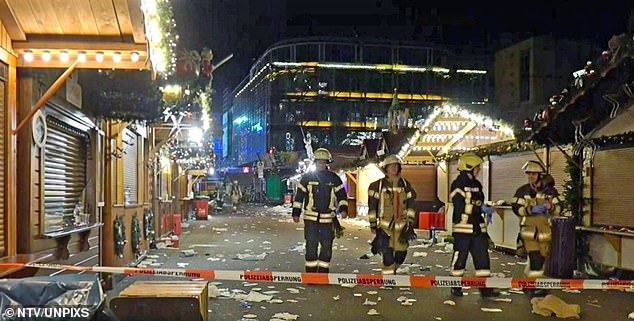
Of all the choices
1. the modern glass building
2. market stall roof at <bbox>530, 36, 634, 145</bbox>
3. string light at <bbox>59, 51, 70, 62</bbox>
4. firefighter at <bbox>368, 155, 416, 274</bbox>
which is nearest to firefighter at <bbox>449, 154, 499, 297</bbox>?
firefighter at <bbox>368, 155, 416, 274</bbox>

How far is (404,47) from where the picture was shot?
79438mm

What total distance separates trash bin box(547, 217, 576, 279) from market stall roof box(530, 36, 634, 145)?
2.06 metres

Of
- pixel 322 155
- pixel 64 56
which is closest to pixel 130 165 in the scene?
pixel 322 155

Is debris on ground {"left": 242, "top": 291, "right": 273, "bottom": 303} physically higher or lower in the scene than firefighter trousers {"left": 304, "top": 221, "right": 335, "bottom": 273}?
lower

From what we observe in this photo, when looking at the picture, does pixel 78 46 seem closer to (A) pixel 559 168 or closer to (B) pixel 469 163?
(B) pixel 469 163

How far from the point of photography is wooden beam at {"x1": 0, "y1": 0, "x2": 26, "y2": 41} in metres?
6.08

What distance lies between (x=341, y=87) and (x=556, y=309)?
70.4 metres

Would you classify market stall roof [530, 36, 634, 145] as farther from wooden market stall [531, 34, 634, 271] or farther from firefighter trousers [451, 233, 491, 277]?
firefighter trousers [451, 233, 491, 277]

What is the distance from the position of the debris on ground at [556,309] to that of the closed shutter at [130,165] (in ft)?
24.6

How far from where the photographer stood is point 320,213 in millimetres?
10203

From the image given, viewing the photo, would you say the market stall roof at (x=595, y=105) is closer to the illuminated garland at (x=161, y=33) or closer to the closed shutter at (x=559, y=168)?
the closed shutter at (x=559, y=168)


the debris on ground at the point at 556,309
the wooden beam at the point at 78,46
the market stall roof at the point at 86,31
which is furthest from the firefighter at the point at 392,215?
the wooden beam at the point at 78,46

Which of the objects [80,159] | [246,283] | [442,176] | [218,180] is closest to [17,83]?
[80,159]

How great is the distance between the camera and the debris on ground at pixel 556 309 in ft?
25.5
